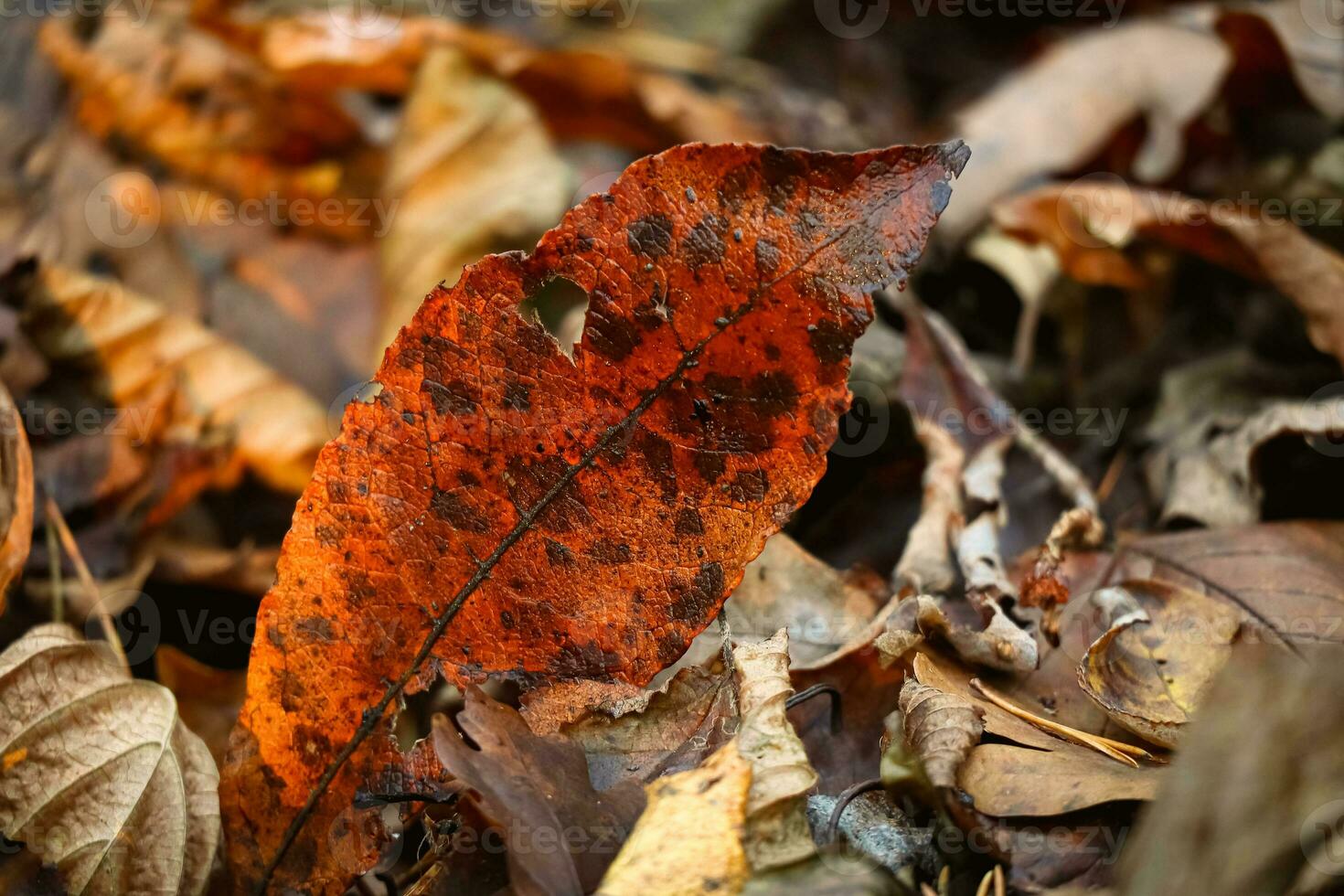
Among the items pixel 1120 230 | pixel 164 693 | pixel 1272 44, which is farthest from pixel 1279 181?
pixel 164 693

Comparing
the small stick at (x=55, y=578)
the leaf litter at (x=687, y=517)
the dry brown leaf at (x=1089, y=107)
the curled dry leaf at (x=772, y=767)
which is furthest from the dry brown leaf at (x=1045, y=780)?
the dry brown leaf at (x=1089, y=107)

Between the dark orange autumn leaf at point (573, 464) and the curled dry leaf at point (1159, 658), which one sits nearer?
the dark orange autumn leaf at point (573, 464)

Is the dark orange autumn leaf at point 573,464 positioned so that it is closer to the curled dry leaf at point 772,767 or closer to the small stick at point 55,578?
the curled dry leaf at point 772,767

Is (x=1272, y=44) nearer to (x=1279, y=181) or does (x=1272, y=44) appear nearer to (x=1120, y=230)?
(x=1279, y=181)

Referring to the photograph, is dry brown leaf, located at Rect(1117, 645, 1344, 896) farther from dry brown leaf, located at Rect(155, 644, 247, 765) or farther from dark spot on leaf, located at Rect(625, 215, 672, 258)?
dry brown leaf, located at Rect(155, 644, 247, 765)

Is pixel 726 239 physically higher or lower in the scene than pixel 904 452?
higher

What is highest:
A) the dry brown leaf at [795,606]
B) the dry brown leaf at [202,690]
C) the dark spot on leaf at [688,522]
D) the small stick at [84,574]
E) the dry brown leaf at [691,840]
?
the dark spot on leaf at [688,522]
